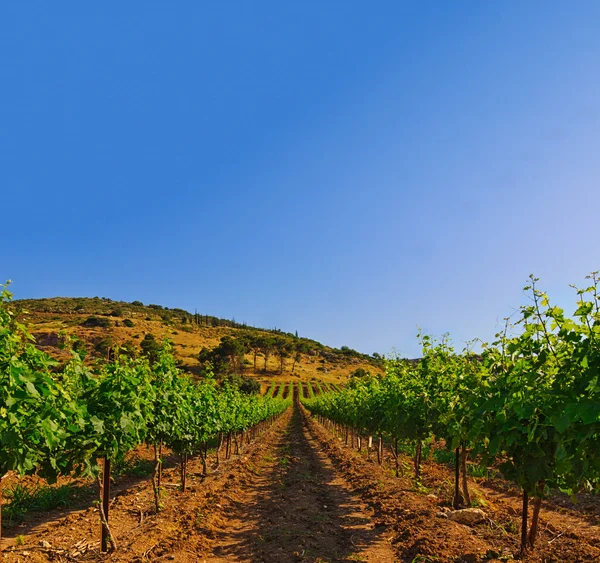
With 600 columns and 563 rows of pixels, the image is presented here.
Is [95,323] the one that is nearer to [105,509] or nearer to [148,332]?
[148,332]

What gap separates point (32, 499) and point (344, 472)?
401 inches

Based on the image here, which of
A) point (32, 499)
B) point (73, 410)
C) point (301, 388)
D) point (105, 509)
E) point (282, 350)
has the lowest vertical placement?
point (301, 388)

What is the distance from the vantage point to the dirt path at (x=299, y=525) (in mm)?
7750

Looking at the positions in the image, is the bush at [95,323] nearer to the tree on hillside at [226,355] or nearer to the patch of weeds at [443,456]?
the tree on hillside at [226,355]

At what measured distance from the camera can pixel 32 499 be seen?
11.0m

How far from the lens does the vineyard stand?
198 inches

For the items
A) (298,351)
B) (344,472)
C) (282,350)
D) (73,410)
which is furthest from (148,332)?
→ (73,410)

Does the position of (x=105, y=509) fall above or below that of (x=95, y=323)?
below

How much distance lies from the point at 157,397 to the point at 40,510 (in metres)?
4.04

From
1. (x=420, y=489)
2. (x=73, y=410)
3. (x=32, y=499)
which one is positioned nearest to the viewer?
A: (x=73, y=410)

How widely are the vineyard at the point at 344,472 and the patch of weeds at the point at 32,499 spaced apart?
21 cm

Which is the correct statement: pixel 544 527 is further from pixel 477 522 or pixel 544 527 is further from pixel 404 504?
pixel 404 504

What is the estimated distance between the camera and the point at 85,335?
221 feet

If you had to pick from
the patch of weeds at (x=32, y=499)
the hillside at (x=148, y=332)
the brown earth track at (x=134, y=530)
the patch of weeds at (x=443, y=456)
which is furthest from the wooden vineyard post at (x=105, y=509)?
the hillside at (x=148, y=332)
